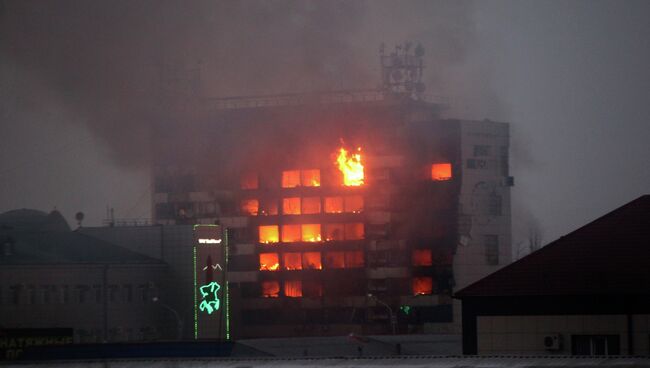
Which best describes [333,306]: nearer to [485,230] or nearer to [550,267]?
[485,230]

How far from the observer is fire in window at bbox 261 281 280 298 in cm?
15262

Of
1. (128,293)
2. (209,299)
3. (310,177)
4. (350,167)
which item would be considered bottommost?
(209,299)

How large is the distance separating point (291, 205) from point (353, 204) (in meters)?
7.38

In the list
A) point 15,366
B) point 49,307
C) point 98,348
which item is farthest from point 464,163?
point 15,366

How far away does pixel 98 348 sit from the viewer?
2815 inches

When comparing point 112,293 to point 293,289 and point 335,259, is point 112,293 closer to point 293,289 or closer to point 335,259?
point 293,289

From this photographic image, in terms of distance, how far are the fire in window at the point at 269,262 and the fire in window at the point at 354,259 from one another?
27.2 ft

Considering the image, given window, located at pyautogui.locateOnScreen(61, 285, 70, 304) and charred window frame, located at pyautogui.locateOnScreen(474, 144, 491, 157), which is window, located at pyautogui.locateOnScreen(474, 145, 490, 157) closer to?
charred window frame, located at pyautogui.locateOnScreen(474, 144, 491, 157)

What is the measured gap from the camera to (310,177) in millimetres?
153875

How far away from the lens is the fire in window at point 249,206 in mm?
155125

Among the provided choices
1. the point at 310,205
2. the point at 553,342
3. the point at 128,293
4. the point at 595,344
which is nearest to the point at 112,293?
the point at 128,293

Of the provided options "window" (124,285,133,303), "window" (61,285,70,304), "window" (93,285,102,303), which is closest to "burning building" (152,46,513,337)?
"window" (124,285,133,303)

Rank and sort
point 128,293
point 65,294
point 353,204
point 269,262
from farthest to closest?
point 269,262, point 353,204, point 128,293, point 65,294

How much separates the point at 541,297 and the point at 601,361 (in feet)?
74.4
